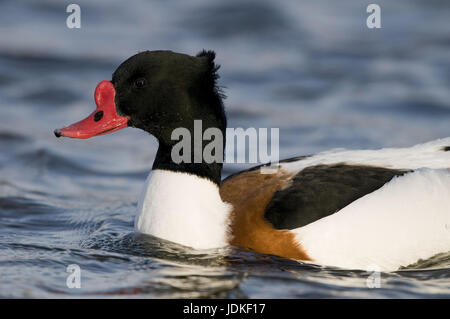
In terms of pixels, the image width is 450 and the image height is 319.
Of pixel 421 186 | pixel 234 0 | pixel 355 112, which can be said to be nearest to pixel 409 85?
pixel 355 112

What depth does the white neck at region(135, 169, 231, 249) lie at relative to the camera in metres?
6.04

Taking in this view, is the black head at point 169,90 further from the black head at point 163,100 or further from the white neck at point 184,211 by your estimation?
the white neck at point 184,211

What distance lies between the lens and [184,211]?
616cm

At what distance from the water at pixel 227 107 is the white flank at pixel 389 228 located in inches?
4.6

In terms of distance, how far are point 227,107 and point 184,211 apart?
4796 millimetres

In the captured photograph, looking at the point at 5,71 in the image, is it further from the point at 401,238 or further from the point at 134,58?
the point at 401,238

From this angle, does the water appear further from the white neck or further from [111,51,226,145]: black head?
[111,51,226,145]: black head

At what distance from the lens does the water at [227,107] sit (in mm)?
5723

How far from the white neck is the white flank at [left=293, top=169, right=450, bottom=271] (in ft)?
1.96

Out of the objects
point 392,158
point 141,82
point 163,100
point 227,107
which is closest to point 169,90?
point 163,100

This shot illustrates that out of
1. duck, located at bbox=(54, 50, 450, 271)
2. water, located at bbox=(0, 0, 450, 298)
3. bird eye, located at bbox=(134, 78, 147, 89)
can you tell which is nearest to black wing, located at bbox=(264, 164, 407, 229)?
duck, located at bbox=(54, 50, 450, 271)

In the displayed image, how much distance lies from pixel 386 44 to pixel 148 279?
8.11 m

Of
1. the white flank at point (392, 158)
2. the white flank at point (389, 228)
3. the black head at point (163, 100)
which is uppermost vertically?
the black head at point (163, 100)

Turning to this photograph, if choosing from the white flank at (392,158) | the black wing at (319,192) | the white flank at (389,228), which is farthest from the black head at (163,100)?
the white flank at (389,228)
